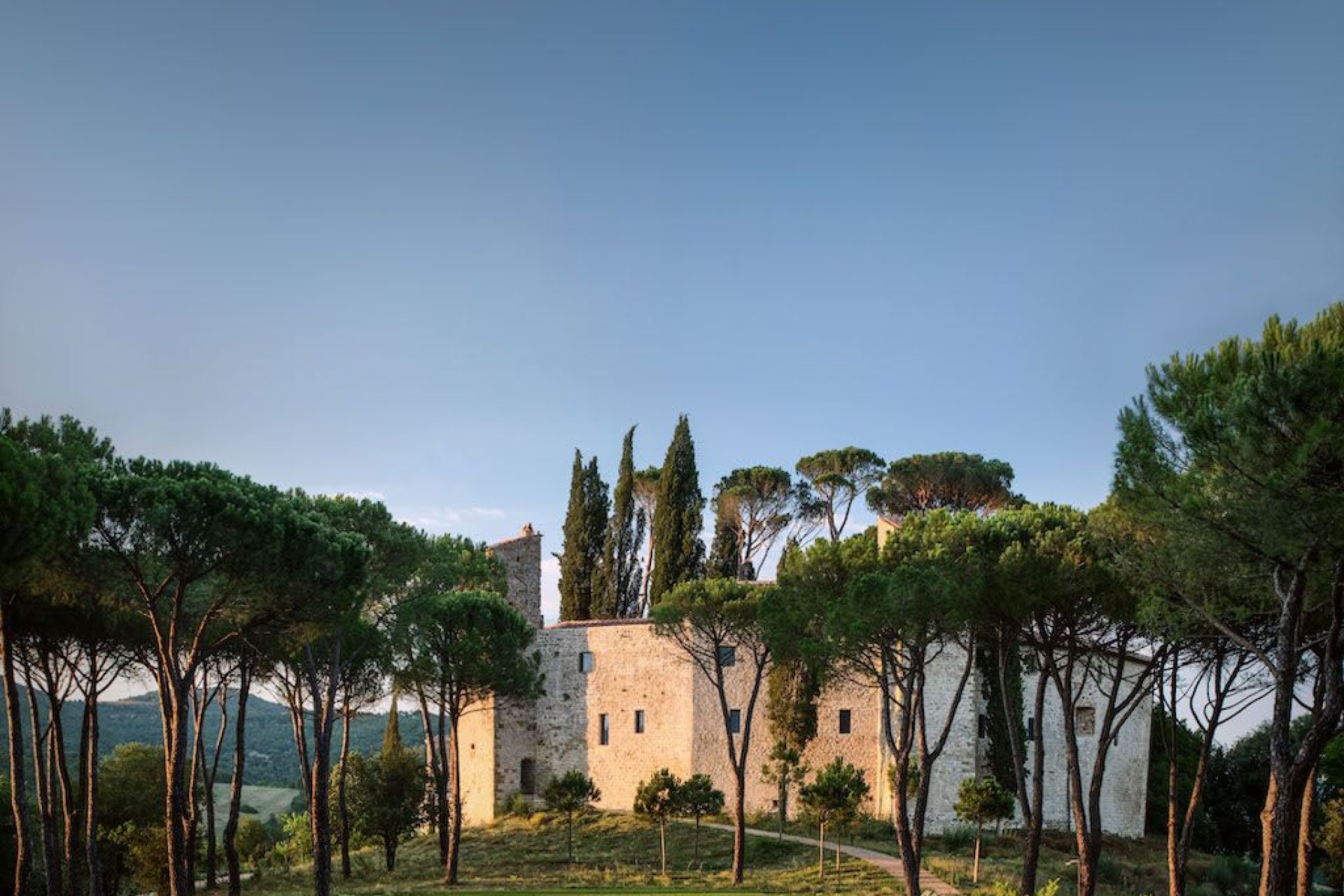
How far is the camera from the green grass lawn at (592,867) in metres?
23.1

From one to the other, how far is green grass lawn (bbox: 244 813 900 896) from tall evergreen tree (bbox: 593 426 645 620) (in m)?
8.86

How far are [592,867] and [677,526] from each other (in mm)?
13416

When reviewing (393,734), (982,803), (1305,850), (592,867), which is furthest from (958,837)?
(393,734)

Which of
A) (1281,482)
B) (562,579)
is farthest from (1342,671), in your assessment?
(562,579)

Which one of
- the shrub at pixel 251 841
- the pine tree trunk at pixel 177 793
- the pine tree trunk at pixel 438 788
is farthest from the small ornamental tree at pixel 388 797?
the pine tree trunk at pixel 177 793

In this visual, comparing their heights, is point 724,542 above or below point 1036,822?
above

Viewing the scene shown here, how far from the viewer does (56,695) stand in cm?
2108

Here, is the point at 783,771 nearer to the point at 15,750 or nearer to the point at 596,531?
the point at 596,531

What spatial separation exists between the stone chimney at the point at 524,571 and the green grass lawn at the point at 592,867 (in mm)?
7467

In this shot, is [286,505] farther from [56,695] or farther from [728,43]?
[728,43]

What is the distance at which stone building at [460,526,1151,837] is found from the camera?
31297 mm

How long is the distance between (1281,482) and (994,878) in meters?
13.9

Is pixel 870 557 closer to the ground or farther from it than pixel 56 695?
farther from it

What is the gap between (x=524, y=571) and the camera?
40.0m
